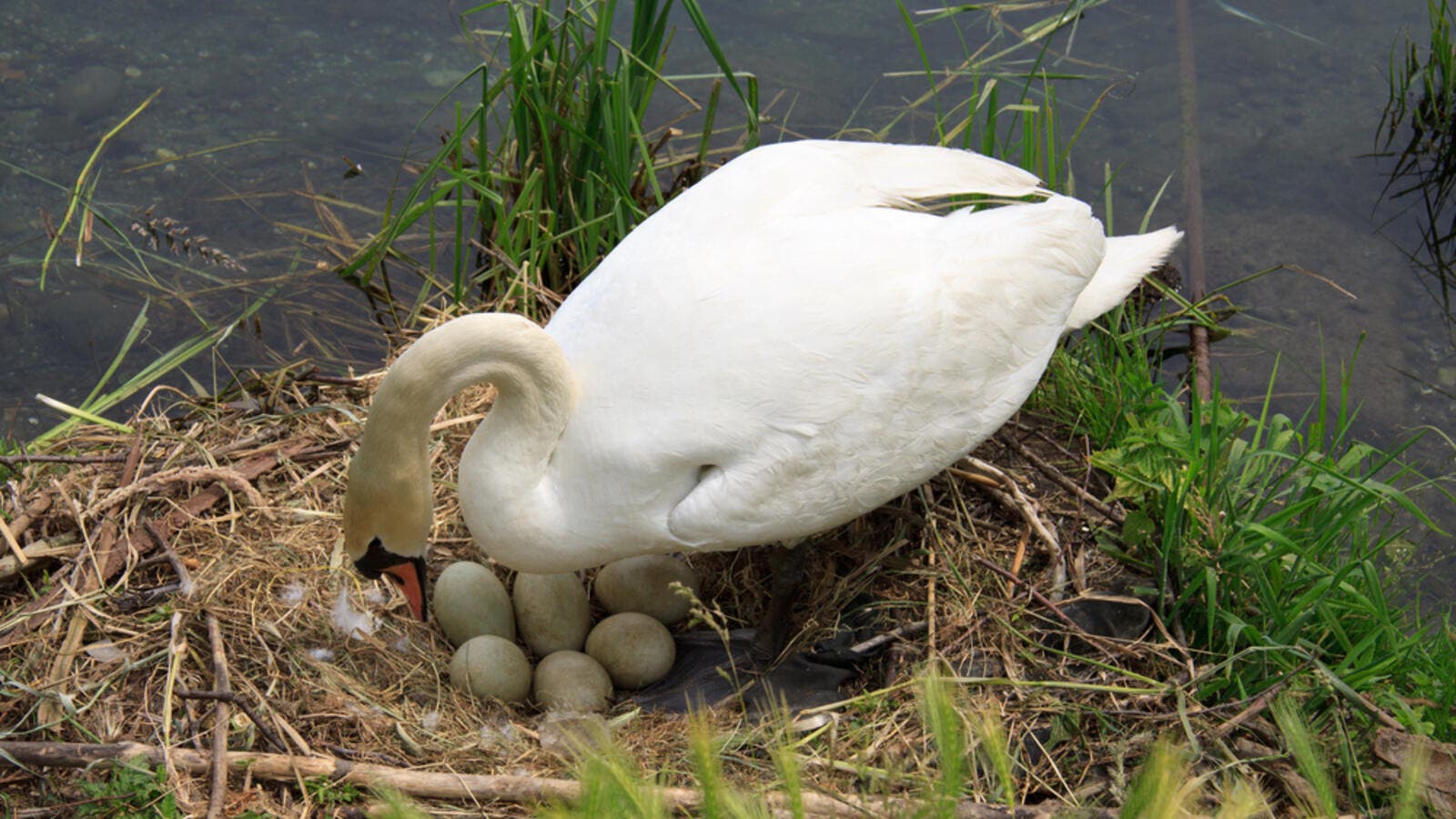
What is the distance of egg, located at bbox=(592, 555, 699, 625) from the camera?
465 cm

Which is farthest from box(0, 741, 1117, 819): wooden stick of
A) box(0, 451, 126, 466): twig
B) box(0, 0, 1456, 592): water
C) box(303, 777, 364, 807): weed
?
box(0, 0, 1456, 592): water

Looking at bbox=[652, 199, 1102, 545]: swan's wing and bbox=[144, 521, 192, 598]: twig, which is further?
bbox=[144, 521, 192, 598]: twig

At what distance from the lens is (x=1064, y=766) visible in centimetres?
385

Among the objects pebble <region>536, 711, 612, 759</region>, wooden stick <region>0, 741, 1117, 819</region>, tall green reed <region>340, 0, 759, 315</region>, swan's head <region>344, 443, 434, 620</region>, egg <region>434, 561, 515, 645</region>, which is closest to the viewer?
wooden stick <region>0, 741, 1117, 819</region>

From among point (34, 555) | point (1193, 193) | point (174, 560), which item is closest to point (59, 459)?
point (34, 555)

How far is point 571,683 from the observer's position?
4.29m

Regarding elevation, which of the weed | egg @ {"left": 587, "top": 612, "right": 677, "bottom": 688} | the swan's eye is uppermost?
the swan's eye

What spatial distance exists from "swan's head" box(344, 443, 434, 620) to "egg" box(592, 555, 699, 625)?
770 mm

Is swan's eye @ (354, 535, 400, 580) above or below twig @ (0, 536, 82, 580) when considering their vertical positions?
above

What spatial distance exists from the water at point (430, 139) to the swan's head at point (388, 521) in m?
2.28

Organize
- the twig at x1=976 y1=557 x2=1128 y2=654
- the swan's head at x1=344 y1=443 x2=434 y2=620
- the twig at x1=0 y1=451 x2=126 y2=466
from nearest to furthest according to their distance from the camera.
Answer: the swan's head at x1=344 y1=443 x2=434 y2=620, the twig at x1=976 y1=557 x2=1128 y2=654, the twig at x1=0 y1=451 x2=126 y2=466

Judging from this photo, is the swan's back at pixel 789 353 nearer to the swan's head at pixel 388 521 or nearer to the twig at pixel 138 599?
the swan's head at pixel 388 521

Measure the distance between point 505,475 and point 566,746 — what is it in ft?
2.66

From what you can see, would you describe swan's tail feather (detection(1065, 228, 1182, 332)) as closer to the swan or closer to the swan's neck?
the swan
